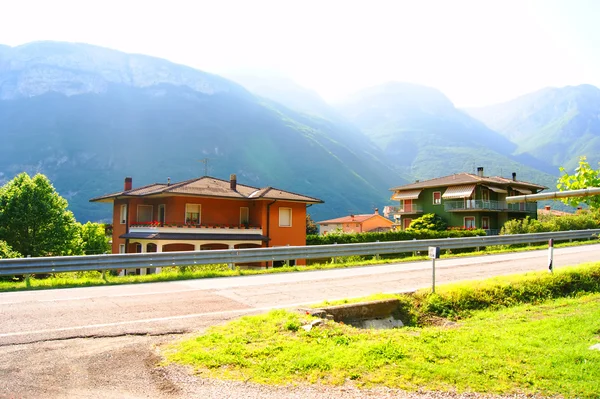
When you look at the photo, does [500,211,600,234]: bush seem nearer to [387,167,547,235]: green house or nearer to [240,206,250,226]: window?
[387,167,547,235]: green house

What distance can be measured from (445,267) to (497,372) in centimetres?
1199

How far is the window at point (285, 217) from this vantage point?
34.9 metres

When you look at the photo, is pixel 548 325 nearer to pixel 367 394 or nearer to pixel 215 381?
pixel 367 394

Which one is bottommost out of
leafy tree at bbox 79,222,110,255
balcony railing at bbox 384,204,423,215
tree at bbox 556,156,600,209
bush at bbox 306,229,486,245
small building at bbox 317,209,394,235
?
leafy tree at bbox 79,222,110,255

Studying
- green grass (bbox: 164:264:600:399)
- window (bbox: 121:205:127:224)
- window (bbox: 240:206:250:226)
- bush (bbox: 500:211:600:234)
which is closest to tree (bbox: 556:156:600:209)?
green grass (bbox: 164:264:600:399)

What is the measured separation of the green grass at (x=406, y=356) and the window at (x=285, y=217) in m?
26.5

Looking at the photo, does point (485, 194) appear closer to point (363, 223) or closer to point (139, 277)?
point (363, 223)

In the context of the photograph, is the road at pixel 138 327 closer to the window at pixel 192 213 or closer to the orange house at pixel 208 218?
the orange house at pixel 208 218

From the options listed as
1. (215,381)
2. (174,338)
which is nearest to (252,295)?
(174,338)

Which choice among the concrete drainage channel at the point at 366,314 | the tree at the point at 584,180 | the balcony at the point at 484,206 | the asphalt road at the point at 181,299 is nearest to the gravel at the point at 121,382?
the asphalt road at the point at 181,299

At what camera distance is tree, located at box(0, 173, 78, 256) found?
132 feet

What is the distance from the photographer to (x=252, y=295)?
1155 cm

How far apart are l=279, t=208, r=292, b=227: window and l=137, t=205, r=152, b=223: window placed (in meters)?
9.92

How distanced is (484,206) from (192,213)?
34599mm
